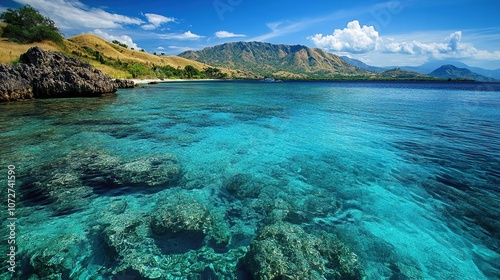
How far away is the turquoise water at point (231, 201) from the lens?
656cm

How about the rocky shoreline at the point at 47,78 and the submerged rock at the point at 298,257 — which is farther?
the rocky shoreline at the point at 47,78

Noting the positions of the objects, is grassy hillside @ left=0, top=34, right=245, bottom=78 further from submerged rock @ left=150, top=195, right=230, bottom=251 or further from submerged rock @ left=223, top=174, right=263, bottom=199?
submerged rock @ left=150, top=195, right=230, bottom=251

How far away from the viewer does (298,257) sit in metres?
6.51

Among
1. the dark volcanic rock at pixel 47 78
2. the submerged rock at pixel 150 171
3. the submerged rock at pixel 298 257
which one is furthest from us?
the dark volcanic rock at pixel 47 78

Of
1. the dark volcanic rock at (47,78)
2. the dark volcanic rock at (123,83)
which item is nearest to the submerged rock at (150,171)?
the dark volcanic rock at (47,78)

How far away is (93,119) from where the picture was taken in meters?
24.6

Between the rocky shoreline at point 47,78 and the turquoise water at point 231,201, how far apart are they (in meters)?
26.1

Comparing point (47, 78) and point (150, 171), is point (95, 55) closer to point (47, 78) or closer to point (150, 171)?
point (47, 78)

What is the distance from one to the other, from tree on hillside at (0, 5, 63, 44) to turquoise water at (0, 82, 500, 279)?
378ft

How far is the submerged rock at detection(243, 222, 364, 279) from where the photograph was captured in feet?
19.7

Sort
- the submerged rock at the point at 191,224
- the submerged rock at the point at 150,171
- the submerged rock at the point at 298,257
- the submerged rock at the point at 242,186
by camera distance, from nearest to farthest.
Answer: the submerged rock at the point at 298,257 → the submerged rock at the point at 191,224 → the submerged rock at the point at 242,186 → the submerged rock at the point at 150,171

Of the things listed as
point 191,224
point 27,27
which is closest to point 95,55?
point 27,27

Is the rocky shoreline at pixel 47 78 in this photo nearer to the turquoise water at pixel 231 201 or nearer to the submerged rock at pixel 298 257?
the turquoise water at pixel 231 201

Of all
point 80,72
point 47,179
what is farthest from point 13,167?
point 80,72
